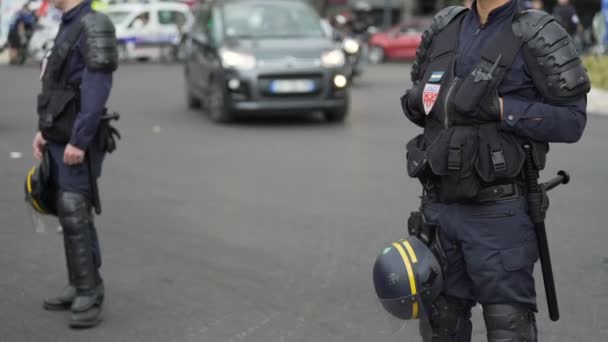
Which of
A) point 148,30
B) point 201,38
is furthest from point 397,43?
point 201,38

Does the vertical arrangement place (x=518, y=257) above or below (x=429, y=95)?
below

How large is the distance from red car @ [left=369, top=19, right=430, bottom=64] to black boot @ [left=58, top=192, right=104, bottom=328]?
26.5 metres

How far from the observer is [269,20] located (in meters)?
14.5

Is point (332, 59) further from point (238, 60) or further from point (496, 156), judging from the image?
point (496, 156)

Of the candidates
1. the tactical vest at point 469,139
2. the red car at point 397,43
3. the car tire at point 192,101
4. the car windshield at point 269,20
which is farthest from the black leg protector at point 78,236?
the red car at point 397,43

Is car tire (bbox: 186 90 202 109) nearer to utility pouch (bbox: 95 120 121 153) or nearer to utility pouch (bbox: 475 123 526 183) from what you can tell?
utility pouch (bbox: 95 120 121 153)

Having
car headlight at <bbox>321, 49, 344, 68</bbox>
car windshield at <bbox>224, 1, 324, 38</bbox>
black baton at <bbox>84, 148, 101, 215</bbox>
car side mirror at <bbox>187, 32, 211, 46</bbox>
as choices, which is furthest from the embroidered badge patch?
car side mirror at <bbox>187, 32, 211, 46</bbox>

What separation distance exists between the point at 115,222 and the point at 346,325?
3026 millimetres

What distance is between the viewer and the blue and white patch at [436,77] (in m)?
3.59

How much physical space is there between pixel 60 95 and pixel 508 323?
263 centimetres

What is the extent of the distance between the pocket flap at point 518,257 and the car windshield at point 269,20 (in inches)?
429

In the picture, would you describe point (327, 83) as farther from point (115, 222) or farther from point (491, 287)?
point (491, 287)

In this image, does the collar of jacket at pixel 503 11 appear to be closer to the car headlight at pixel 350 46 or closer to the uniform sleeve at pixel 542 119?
the uniform sleeve at pixel 542 119

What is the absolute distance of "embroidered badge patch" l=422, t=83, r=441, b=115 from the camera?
357cm
